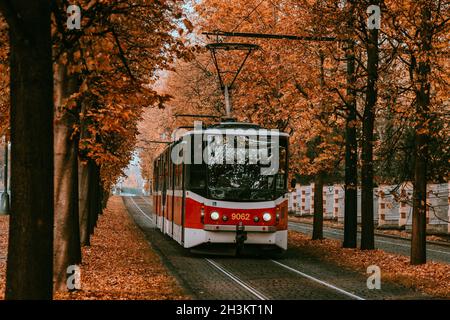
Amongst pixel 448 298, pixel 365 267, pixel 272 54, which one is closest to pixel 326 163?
pixel 272 54

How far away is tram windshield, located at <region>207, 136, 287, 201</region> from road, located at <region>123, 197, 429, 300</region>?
1.84 meters

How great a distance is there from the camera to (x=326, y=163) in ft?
82.0

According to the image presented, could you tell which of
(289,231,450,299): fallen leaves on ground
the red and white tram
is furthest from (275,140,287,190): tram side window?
(289,231,450,299): fallen leaves on ground

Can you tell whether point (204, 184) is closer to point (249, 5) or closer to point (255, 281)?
point (255, 281)

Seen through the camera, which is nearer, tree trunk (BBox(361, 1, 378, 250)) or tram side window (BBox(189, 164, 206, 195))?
tram side window (BBox(189, 164, 206, 195))

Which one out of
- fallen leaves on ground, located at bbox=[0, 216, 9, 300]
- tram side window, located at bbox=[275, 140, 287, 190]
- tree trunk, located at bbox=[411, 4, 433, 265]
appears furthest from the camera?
tram side window, located at bbox=[275, 140, 287, 190]

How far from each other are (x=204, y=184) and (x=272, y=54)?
308 inches

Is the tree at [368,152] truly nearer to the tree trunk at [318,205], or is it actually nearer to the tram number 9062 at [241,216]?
the tram number 9062 at [241,216]

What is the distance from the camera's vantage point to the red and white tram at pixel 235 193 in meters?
19.0

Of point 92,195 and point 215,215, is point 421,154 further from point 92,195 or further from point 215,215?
point 92,195

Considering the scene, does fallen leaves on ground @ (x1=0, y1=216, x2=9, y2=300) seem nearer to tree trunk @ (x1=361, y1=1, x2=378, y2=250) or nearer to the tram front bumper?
the tram front bumper

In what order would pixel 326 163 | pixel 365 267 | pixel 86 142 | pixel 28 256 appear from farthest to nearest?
pixel 326 163
pixel 365 267
pixel 86 142
pixel 28 256

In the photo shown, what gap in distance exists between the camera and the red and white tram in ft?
62.2

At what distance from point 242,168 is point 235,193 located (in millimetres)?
686
